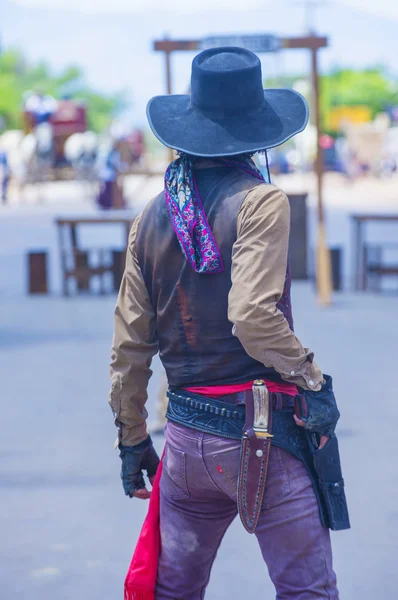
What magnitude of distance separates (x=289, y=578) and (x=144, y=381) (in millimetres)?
721

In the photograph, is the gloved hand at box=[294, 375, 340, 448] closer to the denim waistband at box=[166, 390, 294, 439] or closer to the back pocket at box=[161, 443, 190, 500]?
the denim waistband at box=[166, 390, 294, 439]

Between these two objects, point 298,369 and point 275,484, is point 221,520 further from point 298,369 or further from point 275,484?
point 298,369

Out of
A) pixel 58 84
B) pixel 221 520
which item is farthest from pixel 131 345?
pixel 58 84

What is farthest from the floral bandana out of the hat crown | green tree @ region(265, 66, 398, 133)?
green tree @ region(265, 66, 398, 133)

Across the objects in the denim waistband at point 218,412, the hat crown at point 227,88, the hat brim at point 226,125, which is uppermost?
the hat crown at point 227,88

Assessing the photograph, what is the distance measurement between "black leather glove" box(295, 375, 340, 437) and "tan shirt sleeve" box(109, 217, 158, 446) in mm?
503

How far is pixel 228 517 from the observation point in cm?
295

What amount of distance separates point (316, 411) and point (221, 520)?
43 cm

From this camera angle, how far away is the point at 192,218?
2.79 m

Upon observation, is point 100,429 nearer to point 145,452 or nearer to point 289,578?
point 145,452

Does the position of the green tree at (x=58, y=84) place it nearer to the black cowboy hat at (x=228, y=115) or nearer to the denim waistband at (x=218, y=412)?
the black cowboy hat at (x=228, y=115)

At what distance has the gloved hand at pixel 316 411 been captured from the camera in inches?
110

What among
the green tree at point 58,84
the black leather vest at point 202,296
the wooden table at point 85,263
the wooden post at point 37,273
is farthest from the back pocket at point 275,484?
the green tree at point 58,84

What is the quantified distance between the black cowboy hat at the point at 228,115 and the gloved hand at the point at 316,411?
2.25 feet
